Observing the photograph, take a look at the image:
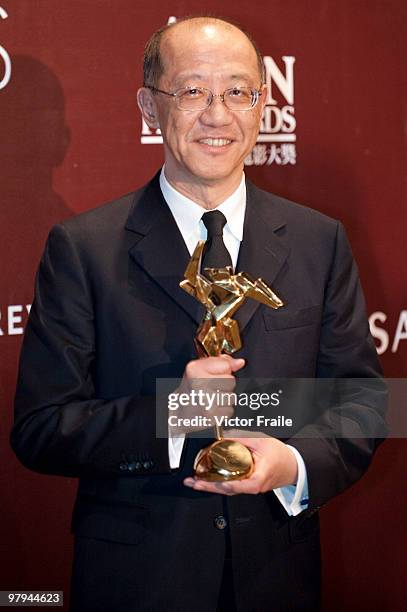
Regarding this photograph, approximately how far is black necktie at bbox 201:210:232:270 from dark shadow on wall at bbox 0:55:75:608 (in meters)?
0.85

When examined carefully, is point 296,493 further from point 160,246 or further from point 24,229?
point 24,229

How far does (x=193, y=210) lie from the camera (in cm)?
171

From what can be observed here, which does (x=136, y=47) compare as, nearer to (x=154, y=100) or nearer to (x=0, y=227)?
(x=0, y=227)

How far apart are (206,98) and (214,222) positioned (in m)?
0.22

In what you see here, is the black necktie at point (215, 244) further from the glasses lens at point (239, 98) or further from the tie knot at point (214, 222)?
the glasses lens at point (239, 98)

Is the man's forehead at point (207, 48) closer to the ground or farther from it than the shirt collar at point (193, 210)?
farther from it

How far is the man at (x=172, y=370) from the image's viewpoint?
5.22ft

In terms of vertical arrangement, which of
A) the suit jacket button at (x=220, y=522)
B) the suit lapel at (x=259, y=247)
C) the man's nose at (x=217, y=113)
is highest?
the man's nose at (x=217, y=113)

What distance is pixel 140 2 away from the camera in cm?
240

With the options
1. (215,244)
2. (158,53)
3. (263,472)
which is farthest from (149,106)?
(263,472)

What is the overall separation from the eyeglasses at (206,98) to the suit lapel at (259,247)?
0.66 ft

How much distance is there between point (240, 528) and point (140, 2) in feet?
4.61

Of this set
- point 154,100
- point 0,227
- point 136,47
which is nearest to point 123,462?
point 154,100

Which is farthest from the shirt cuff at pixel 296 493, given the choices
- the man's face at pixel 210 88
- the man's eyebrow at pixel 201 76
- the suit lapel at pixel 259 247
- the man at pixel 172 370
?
the man's eyebrow at pixel 201 76
